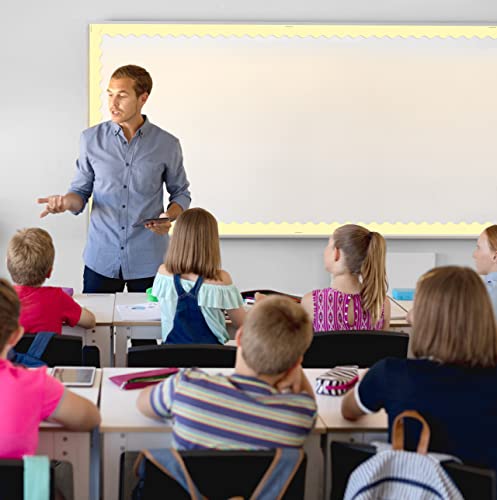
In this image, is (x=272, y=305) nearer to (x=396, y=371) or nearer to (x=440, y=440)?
(x=396, y=371)

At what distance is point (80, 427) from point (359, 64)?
13.9 feet

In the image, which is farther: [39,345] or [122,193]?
[122,193]

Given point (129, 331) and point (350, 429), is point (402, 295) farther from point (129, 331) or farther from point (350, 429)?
point (350, 429)

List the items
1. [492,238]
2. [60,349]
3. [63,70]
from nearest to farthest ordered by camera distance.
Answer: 1. [60,349]
2. [492,238]
3. [63,70]

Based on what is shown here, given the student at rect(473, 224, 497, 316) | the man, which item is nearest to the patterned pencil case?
the student at rect(473, 224, 497, 316)

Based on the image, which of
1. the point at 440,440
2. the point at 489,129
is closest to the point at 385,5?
the point at 489,129

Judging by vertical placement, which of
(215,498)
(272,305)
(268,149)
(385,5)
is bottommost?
(215,498)

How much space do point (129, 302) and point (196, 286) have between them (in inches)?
31.7

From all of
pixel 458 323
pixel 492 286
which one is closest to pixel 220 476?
pixel 458 323

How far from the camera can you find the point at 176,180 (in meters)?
5.03

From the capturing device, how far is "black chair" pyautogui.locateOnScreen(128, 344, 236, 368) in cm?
327

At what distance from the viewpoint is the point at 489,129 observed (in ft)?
21.0

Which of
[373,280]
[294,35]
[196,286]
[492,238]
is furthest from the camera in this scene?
[294,35]

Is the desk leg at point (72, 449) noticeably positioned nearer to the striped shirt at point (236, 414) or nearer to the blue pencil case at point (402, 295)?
the striped shirt at point (236, 414)
